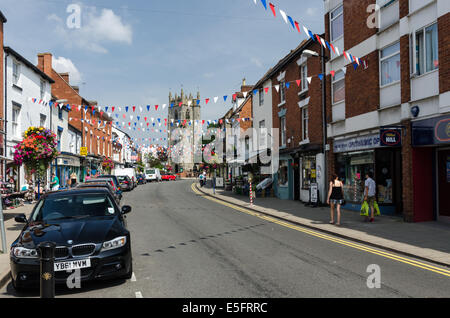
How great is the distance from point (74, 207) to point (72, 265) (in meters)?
2.00

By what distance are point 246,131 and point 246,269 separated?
3120 centimetres

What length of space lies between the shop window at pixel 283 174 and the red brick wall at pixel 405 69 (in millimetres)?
11348

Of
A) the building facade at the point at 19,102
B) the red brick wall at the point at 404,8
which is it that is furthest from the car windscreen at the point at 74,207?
the building facade at the point at 19,102

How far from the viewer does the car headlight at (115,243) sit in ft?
18.6

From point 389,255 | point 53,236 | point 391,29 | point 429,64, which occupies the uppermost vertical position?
point 391,29

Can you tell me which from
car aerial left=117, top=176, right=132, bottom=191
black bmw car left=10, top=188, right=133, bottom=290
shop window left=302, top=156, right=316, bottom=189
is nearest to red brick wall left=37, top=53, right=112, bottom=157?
car aerial left=117, top=176, right=132, bottom=191

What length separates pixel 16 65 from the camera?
70.1 ft

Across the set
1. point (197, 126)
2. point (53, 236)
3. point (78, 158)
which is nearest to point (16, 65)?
point (78, 158)

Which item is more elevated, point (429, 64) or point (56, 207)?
point (429, 64)

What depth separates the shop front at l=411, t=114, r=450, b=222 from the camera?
1223cm

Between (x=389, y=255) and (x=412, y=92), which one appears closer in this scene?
(x=389, y=255)

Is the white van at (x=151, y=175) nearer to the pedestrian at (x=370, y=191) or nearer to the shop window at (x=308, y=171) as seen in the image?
the shop window at (x=308, y=171)

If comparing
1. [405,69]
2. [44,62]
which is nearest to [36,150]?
[405,69]

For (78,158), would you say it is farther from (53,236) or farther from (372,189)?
(53,236)
